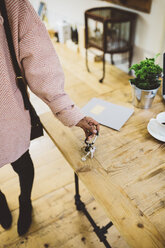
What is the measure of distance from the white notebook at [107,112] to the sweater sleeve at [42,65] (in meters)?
0.23

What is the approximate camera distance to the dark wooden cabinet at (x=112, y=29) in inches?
104

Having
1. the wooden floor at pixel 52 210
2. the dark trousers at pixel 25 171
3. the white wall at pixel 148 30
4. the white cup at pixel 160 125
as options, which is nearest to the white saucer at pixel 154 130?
the white cup at pixel 160 125

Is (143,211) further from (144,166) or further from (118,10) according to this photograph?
(118,10)

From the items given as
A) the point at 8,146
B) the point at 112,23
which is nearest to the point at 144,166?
the point at 8,146

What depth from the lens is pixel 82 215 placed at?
152 cm

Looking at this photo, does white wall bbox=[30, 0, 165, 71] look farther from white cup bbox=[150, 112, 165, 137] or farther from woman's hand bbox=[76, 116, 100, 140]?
woman's hand bbox=[76, 116, 100, 140]

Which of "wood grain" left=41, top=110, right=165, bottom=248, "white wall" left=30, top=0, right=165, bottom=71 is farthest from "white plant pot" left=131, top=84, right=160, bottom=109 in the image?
"white wall" left=30, top=0, right=165, bottom=71

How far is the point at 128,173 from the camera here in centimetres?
86

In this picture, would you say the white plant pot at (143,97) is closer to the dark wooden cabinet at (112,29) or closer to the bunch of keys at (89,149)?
the bunch of keys at (89,149)

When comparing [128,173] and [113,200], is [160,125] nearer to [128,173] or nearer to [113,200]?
[128,173]

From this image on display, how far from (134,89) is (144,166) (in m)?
0.46

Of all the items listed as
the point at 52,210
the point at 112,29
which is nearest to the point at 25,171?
the point at 52,210

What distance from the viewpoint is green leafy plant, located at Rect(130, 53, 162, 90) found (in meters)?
1.08

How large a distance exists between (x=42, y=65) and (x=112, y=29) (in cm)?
219
